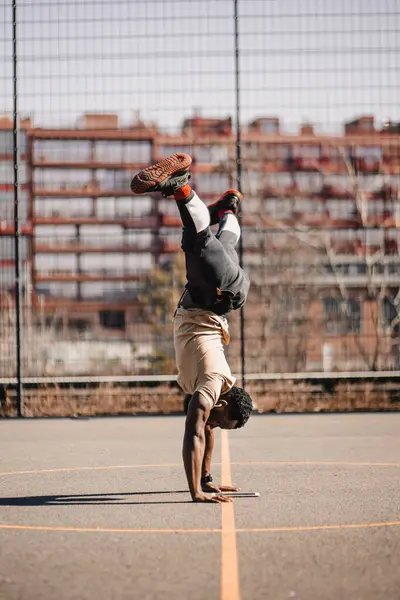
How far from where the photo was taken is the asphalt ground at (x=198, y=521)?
4926mm

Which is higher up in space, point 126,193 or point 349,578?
point 126,193

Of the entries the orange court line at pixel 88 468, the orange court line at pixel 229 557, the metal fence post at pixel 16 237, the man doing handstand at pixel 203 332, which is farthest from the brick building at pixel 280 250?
the orange court line at pixel 229 557

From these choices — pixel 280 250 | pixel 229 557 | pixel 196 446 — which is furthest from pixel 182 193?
pixel 280 250

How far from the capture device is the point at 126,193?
95.8 m

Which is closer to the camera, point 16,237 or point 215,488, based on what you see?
point 215,488

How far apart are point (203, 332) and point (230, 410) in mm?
523

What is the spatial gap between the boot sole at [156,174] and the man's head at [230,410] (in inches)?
57.6

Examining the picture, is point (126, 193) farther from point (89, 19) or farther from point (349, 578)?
point (349, 578)

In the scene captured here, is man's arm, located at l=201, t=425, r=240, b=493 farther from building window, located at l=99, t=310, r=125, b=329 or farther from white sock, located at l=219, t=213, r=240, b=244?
building window, located at l=99, t=310, r=125, b=329

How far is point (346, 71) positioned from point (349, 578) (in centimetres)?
956

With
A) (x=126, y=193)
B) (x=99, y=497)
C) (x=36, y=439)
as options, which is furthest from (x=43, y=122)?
(x=126, y=193)

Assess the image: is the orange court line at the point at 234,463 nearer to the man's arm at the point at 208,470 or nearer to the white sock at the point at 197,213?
the man's arm at the point at 208,470

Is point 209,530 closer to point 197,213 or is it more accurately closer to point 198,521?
point 198,521

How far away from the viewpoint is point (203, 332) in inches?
295
